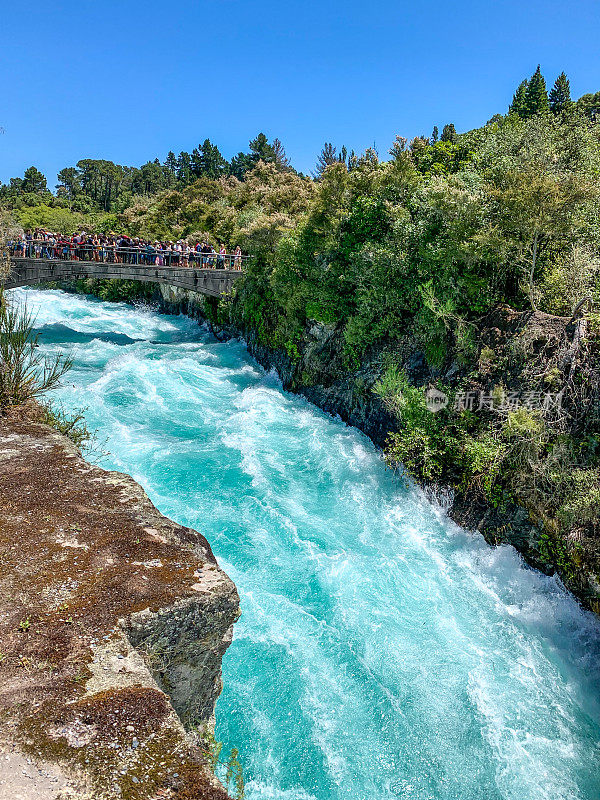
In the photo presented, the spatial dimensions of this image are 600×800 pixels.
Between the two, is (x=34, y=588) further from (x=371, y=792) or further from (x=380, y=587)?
(x=380, y=587)

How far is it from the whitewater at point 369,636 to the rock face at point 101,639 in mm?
2024

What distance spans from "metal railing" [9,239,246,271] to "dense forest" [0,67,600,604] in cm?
834

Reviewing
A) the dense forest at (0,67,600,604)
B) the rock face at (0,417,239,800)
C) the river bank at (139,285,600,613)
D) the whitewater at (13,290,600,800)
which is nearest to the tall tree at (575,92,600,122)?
the dense forest at (0,67,600,604)

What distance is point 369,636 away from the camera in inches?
314

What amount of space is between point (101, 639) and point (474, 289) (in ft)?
37.0

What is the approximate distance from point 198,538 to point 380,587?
4.37m

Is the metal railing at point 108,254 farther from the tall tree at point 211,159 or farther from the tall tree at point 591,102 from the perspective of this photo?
the tall tree at point 211,159

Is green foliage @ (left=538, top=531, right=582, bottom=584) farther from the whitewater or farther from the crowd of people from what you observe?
the crowd of people

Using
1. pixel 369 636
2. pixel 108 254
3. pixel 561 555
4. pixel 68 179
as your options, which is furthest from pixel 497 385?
pixel 68 179

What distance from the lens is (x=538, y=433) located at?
9664 mm

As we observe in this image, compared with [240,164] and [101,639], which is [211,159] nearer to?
[240,164]

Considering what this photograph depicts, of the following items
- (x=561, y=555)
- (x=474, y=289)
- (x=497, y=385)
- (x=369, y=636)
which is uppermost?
(x=474, y=289)

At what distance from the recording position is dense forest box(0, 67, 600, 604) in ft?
31.7

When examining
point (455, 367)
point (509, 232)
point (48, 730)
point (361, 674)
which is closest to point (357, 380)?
point (455, 367)
